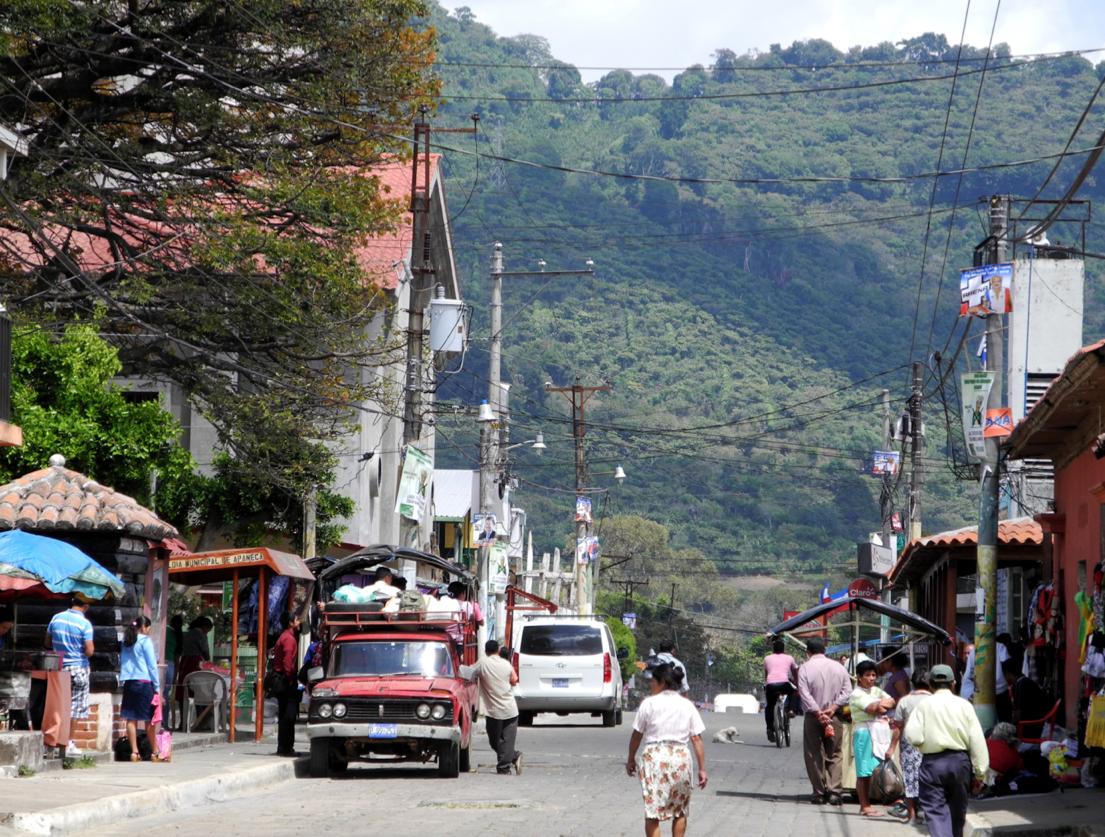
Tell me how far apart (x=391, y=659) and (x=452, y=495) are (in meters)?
41.5

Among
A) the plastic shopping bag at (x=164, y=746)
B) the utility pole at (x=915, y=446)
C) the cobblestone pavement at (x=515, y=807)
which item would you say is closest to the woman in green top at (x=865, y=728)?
the cobblestone pavement at (x=515, y=807)

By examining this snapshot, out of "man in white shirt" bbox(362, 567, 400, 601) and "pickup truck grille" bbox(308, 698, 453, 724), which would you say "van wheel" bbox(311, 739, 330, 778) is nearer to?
"pickup truck grille" bbox(308, 698, 453, 724)

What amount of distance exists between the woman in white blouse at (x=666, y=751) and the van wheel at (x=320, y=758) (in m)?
7.26

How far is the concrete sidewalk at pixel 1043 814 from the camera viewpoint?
492 inches

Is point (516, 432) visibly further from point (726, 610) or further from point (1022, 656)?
point (1022, 656)

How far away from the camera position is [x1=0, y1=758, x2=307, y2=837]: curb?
10922mm

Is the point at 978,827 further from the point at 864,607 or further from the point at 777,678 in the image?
the point at 777,678

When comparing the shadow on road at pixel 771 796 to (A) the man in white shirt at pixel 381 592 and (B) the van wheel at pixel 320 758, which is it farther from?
(A) the man in white shirt at pixel 381 592

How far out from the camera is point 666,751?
10.7 m

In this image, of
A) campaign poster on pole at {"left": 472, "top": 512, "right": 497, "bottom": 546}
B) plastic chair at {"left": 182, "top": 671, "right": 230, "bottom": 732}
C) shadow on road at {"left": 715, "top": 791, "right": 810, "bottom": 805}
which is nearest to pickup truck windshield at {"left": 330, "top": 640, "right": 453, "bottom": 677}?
shadow on road at {"left": 715, "top": 791, "right": 810, "bottom": 805}

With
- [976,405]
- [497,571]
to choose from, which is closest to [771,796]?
[976,405]

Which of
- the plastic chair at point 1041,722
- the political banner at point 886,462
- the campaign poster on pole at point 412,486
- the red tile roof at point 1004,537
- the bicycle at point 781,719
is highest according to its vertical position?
the political banner at point 886,462

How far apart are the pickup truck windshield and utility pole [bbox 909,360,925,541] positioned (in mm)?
22460

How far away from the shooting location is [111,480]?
22.4 meters
